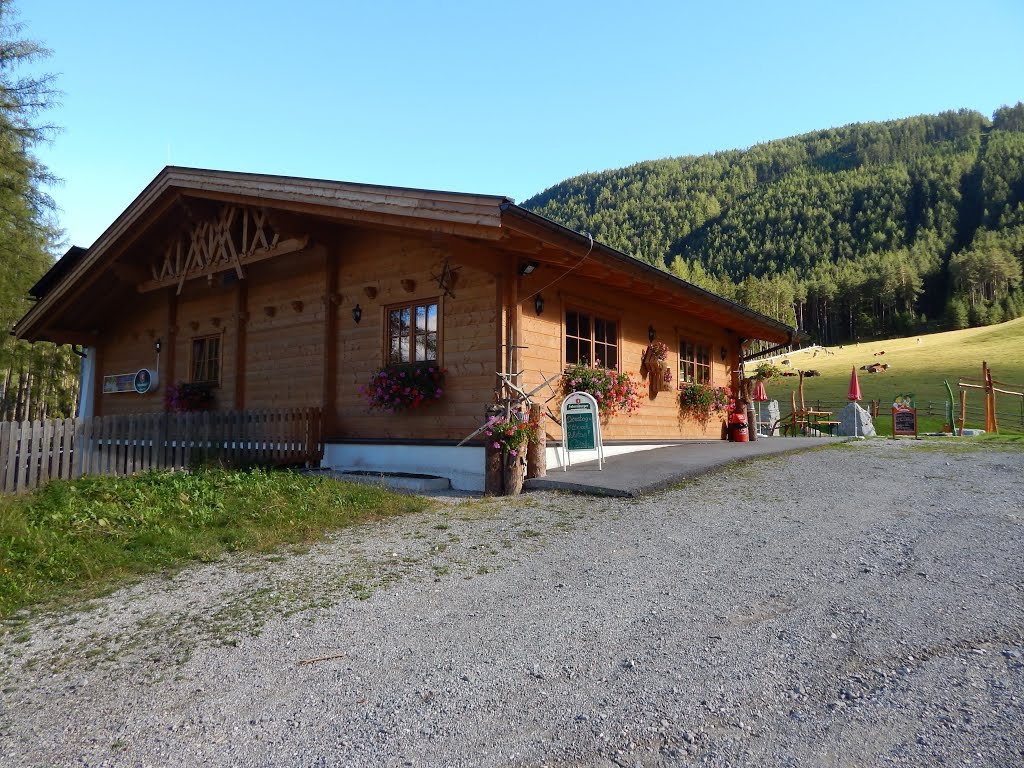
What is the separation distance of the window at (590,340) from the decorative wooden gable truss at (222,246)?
4069 millimetres

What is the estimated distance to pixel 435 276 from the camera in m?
8.74

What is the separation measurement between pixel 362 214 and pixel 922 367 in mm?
53123

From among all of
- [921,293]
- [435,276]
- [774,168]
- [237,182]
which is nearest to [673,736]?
[435,276]

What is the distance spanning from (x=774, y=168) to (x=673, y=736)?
210963 mm

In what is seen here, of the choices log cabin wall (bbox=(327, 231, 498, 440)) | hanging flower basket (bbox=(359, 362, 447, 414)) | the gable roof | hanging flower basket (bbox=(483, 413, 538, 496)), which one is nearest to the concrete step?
log cabin wall (bbox=(327, 231, 498, 440))

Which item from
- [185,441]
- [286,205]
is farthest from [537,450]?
[185,441]

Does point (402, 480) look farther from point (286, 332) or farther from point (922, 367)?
point (922, 367)

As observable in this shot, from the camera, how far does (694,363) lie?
12.6m

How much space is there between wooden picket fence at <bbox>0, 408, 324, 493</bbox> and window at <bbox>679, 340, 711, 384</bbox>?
6.84 m

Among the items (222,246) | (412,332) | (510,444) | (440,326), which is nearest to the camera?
(510,444)

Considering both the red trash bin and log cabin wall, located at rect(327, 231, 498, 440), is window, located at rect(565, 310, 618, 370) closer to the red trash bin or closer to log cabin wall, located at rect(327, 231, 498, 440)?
log cabin wall, located at rect(327, 231, 498, 440)

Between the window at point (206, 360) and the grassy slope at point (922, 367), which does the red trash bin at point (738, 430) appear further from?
the grassy slope at point (922, 367)

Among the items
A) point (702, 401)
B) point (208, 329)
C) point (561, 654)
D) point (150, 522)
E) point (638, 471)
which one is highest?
point (208, 329)

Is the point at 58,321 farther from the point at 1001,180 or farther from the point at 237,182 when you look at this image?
the point at 1001,180
